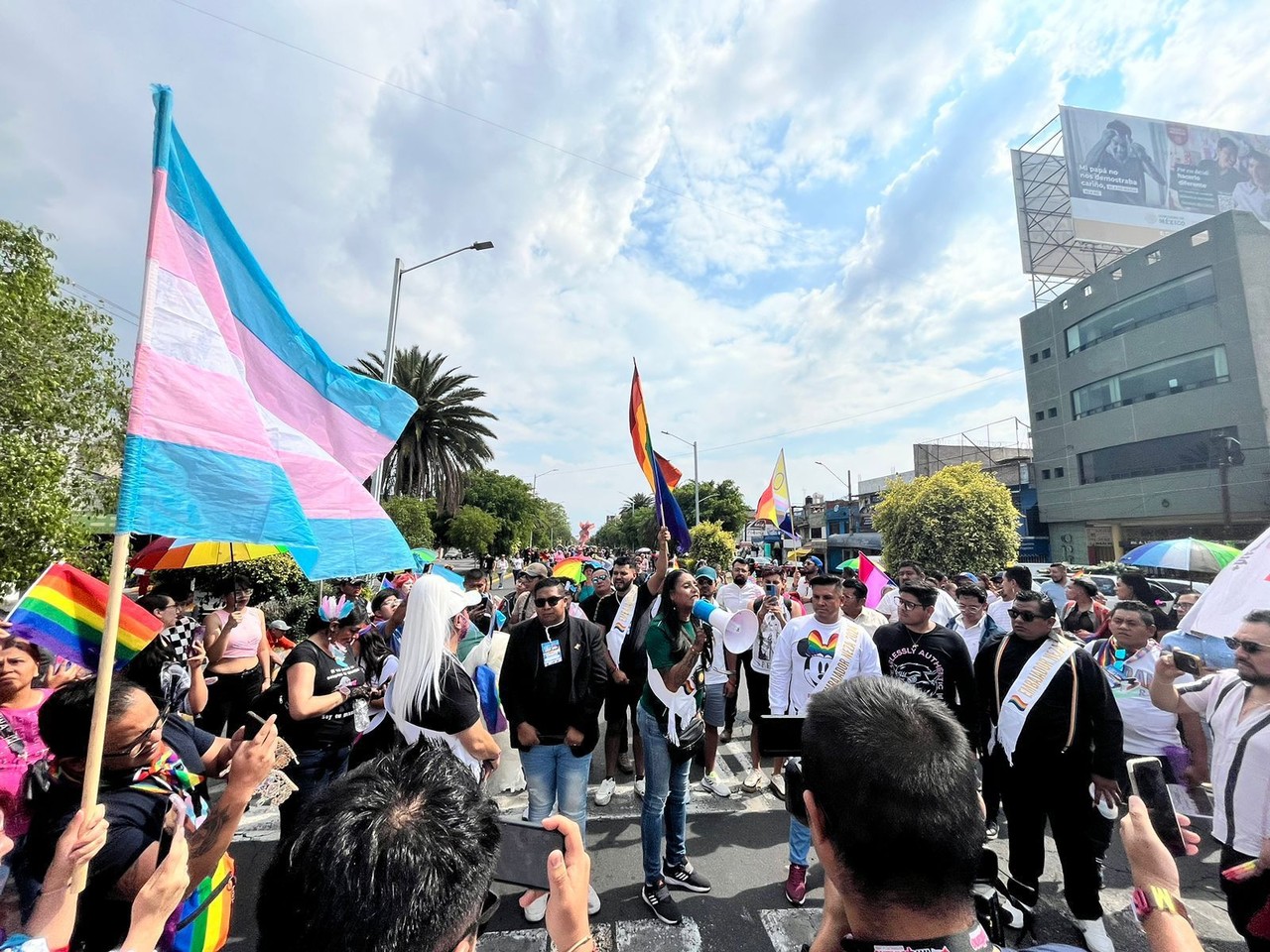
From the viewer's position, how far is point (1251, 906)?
2.18 m

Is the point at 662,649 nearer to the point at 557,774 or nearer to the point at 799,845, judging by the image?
the point at 557,774

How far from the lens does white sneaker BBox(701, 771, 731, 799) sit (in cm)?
477

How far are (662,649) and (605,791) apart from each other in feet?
6.85

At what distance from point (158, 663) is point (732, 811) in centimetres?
448

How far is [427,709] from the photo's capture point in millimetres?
2693

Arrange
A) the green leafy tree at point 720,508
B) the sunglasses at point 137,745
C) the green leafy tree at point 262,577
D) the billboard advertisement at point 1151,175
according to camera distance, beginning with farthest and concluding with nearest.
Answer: the green leafy tree at point 720,508
the billboard advertisement at point 1151,175
the green leafy tree at point 262,577
the sunglasses at point 137,745

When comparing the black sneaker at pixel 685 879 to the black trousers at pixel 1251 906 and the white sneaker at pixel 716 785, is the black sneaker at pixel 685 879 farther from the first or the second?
the black trousers at pixel 1251 906

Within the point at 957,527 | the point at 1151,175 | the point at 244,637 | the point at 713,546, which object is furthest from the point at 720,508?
the point at 244,637

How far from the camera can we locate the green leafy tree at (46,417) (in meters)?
5.95

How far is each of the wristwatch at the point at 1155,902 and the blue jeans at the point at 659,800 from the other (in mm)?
2416

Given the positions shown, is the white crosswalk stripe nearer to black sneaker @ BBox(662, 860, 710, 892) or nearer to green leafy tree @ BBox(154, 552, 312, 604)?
black sneaker @ BBox(662, 860, 710, 892)

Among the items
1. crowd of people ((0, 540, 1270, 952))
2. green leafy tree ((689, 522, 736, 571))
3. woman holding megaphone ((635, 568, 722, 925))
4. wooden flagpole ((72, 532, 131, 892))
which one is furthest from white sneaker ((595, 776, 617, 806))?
green leafy tree ((689, 522, 736, 571))

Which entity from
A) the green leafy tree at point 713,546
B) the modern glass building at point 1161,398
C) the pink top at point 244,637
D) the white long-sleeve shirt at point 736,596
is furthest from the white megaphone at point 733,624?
the modern glass building at point 1161,398

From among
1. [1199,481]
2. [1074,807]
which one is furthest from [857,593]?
[1199,481]
